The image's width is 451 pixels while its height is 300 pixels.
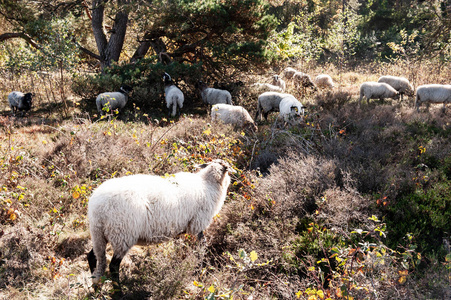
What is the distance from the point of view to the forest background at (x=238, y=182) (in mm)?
3396

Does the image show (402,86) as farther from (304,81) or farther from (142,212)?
(142,212)

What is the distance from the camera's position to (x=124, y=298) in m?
3.42

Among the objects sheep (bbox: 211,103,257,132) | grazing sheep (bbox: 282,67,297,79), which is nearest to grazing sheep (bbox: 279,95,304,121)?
sheep (bbox: 211,103,257,132)

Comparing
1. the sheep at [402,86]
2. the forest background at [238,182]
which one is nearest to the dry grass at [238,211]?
the forest background at [238,182]

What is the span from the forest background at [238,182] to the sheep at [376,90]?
73 centimetres

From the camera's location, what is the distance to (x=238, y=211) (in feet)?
15.9

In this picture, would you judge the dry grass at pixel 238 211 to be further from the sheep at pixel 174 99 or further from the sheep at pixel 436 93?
the sheep at pixel 436 93

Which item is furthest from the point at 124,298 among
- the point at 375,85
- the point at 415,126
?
the point at 375,85

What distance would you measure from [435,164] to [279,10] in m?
26.1

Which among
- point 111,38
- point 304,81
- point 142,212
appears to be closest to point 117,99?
point 111,38

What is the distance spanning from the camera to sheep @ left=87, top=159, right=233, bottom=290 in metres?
3.31

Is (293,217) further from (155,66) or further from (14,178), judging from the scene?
(155,66)

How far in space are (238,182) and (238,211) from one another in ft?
1.85

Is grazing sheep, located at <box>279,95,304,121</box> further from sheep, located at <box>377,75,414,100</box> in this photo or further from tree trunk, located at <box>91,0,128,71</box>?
tree trunk, located at <box>91,0,128,71</box>
